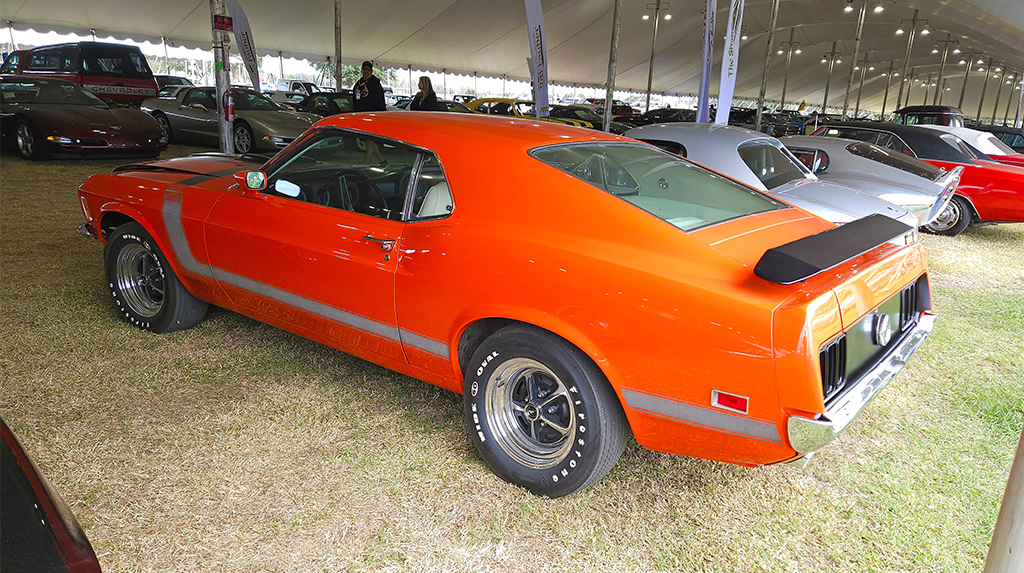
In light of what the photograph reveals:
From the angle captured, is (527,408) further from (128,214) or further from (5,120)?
(5,120)

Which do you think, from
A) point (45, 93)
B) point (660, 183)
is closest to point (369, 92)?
point (45, 93)

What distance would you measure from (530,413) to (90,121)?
10.6 m

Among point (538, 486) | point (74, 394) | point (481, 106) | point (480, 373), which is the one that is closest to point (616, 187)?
point (480, 373)

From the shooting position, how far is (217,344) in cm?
388

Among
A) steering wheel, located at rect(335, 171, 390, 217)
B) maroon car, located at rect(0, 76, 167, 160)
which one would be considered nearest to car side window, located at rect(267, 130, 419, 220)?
steering wheel, located at rect(335, 171, 390, 217)

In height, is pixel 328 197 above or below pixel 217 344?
above

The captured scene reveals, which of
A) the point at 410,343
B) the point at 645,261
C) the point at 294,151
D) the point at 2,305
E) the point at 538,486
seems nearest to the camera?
the point at 645,261

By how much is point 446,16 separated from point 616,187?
29.3 meters

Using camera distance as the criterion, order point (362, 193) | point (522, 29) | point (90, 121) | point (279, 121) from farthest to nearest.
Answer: point (522, 29)
point (279, 121)
point (90, 121)
point (362, 193)

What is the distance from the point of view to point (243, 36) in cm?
1058

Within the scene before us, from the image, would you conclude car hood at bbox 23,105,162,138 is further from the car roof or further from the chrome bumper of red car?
Result: the chrome bumper of red car

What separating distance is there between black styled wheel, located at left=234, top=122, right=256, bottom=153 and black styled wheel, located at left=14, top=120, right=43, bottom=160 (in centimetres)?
294

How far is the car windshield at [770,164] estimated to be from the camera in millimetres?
5762

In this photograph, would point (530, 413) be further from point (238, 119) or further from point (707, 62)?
point (707, 62)
